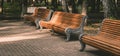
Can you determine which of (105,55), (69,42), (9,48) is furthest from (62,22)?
(105,55)

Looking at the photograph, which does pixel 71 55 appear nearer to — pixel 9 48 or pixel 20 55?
pixel 20 55

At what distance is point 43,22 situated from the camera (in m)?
14.0

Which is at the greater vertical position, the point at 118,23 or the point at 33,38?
the point at 118,23

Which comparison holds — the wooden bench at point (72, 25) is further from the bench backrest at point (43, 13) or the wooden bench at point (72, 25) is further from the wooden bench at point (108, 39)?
the bench backrest at point (43, 13)

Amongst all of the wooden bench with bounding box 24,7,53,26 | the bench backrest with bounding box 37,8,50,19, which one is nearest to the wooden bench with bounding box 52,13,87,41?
the wooden bench with bounding box 24,7,53,26

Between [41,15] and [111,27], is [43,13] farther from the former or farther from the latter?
[111,27]

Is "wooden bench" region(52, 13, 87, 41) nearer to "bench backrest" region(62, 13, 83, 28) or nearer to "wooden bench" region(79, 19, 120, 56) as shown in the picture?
"bench backrest" region(62, 13, 83, 28)

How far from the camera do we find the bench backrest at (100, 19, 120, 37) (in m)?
8.26

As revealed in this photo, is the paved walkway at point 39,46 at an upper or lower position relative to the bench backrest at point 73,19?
lower

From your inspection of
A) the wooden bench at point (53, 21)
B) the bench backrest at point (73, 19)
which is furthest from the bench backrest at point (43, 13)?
the bench backrest at point (73, 19)

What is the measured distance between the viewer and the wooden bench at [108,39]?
24.5 feet

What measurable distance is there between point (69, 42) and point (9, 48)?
7.41 feet

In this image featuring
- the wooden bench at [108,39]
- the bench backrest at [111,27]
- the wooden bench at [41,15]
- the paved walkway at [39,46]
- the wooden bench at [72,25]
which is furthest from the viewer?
the wooden bench at [41,15]

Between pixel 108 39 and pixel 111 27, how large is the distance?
36cm
